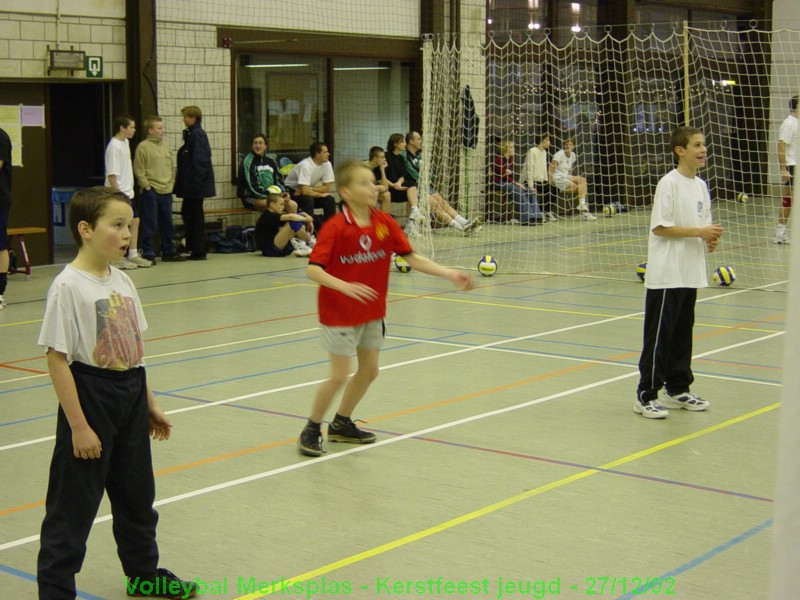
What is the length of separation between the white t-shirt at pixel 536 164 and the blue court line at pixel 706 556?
14.9 m

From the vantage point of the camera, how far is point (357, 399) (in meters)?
5.89

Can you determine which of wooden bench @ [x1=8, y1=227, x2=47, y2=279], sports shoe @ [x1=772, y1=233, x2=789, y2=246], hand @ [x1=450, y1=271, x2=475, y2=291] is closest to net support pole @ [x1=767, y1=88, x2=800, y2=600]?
hand @ [x1=450, y1=271, x2=475, y2=291]

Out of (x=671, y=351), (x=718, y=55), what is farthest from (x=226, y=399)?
(x=718, y=55)

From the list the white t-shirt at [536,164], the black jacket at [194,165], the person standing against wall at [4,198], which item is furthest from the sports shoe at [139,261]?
the white t-shirt at [536,164]

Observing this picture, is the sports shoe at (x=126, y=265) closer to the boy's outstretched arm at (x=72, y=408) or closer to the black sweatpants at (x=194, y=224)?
the black sweatpants at (x=194, y=224)

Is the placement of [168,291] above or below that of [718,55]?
below

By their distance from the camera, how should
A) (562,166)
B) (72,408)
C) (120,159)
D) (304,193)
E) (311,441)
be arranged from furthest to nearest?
(562,166) → (304,193) → (120,159) → (311,441) → (72,408)

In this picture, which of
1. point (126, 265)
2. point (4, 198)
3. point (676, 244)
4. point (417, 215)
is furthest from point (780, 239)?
point (4, 198)

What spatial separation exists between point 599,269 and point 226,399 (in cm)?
758

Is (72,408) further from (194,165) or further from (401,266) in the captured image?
(194,165)

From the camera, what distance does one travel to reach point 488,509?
4844 mm

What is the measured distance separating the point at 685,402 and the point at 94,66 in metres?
10.1

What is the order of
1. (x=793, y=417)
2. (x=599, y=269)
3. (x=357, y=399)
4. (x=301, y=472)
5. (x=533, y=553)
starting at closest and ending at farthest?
(x=793, y=417), (x=533, y=553), (x=301, y=472), (x=357, y=399), (x=599, y=269)

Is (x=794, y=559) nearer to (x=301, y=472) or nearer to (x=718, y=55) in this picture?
→ (x=301, y=472)
